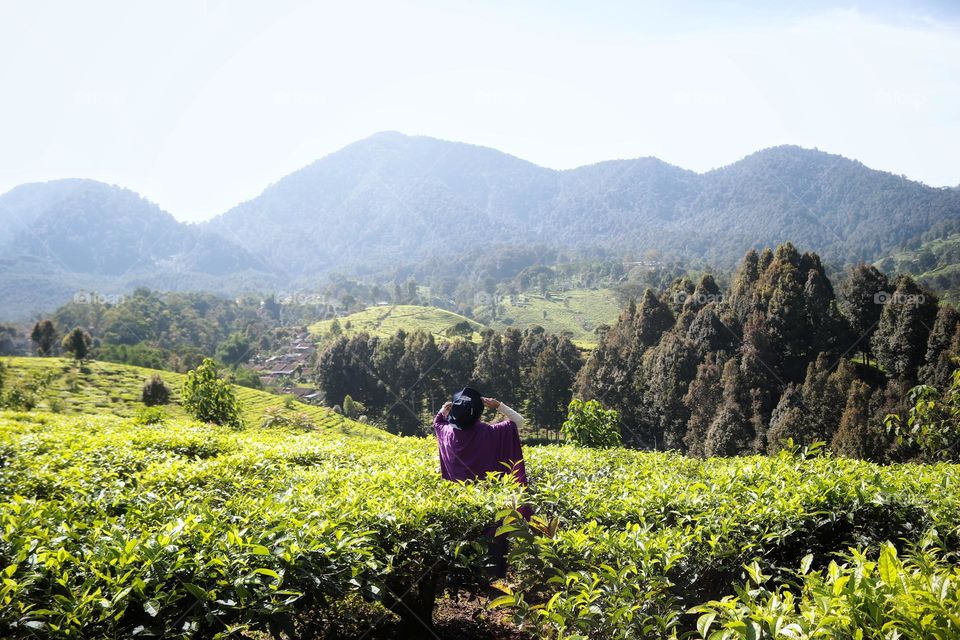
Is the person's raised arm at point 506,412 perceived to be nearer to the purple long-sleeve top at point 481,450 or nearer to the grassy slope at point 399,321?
the purple long-sleeve top at point 481,450

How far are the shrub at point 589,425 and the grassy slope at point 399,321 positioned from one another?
6864 cm

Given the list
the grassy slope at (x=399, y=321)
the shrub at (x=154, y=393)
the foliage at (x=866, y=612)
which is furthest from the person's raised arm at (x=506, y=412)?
the grassy slope at (x=399, y=321)

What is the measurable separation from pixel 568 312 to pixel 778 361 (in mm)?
75667

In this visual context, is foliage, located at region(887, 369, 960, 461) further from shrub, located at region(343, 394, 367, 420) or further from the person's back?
shrub, located at region(343, 394, 367, 420)

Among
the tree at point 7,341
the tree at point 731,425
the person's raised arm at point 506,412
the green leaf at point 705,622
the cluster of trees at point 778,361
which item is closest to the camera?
the green leaf at point 705,622

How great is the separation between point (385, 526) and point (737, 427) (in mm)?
28412

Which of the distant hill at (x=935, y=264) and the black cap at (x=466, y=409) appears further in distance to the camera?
the distant hill at (x=935, y=264)

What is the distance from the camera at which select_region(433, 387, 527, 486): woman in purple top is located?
14.7 feet

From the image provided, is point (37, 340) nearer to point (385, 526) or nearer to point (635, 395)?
point (635, 395)

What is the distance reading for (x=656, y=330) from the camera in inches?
1547

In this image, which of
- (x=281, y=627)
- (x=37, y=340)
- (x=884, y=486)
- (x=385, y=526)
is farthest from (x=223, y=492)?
(x=37, y=340)

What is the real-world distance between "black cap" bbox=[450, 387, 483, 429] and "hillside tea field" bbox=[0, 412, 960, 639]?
593mm

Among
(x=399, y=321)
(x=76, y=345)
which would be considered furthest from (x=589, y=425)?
(x=399, y=321)

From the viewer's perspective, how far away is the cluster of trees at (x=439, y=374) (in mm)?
44969
